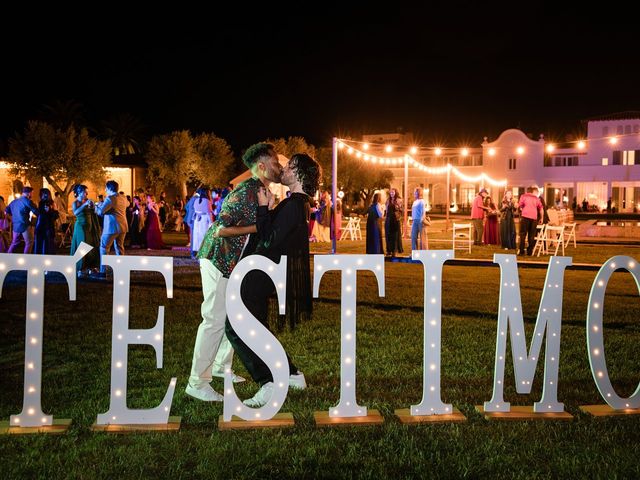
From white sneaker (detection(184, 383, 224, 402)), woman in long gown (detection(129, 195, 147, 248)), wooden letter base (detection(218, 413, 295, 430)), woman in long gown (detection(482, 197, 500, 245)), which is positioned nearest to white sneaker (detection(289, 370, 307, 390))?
white sneaker (detection(184, 383, 224, 402))

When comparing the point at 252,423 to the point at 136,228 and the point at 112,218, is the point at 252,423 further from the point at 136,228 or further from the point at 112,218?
the point at 136,228

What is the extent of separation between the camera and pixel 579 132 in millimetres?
63406

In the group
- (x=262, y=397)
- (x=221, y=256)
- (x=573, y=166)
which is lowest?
(x=262, y=397)

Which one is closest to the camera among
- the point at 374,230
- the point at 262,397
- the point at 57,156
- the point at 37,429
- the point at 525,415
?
the point at 37,429

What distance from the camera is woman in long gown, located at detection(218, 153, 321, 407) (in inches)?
188

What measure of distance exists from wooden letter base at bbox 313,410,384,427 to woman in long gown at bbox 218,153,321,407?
436 mm

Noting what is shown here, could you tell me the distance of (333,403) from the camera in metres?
4.93

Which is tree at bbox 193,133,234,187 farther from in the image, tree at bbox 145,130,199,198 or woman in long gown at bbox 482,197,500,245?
woman in long gown at bbox 482,197,500,245

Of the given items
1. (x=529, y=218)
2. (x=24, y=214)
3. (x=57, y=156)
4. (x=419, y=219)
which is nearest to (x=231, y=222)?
(x=24, y=214)

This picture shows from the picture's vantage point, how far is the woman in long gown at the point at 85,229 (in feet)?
40.5

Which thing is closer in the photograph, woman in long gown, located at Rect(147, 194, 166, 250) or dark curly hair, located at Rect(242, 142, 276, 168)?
dark curly hair, located at Rect(242, 142, 276, 168)

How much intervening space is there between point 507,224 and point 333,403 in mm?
16254

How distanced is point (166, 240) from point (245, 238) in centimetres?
1918

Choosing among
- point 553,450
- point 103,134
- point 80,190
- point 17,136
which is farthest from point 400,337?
point 103,134
